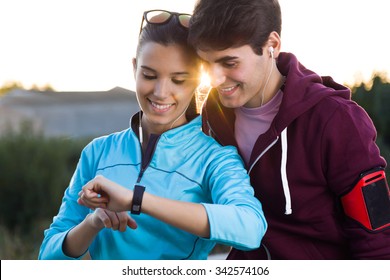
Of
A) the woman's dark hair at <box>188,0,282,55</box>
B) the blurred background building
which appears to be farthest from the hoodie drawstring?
the blurred background building

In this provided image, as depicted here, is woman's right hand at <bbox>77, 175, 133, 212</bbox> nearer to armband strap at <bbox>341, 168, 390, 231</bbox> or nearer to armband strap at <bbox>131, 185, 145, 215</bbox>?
armband strap at <bbox>131, 185, 145, 215</bbox>

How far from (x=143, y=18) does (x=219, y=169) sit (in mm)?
680

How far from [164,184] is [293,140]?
0.60 m

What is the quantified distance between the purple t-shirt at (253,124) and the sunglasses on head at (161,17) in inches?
19.8

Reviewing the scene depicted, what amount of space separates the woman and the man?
0.18 meters

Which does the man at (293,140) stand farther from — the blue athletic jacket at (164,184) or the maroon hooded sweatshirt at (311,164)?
the blue athletic jacket at (164,184)

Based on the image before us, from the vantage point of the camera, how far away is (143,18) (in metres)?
2.58

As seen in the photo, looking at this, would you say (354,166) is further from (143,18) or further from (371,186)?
(143,18)

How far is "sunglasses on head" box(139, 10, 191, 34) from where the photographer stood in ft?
8.18

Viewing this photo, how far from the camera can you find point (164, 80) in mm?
2363

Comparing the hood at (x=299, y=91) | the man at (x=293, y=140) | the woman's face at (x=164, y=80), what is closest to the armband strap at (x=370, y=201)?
the man at (x=293, y=140)

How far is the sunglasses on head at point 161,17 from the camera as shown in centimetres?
249
